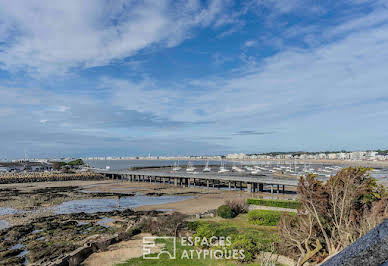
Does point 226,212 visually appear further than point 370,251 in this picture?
Yes

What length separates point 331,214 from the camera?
49.2ft

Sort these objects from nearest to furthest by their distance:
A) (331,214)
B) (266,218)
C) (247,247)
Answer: (331,214) < (247,247) < (266,218)

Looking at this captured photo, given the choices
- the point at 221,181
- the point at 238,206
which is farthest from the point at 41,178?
the point at 238,206

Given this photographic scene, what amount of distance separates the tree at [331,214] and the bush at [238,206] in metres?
13.6

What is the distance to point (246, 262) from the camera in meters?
15.8

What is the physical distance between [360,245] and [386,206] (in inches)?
590

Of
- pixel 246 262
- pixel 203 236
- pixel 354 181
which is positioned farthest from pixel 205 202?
pixel 354 181

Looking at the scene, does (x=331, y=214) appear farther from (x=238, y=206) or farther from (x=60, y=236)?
(x=60, y=236)

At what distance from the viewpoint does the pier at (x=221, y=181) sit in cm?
4928

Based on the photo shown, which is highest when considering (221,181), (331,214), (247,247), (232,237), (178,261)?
(331,214)

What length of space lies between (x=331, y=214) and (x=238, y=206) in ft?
51.0

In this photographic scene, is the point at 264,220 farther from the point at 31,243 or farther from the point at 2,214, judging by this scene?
the point at 2,214

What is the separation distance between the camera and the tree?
1376 cm

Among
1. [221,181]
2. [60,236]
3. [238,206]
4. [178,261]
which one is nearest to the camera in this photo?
[178,261]
